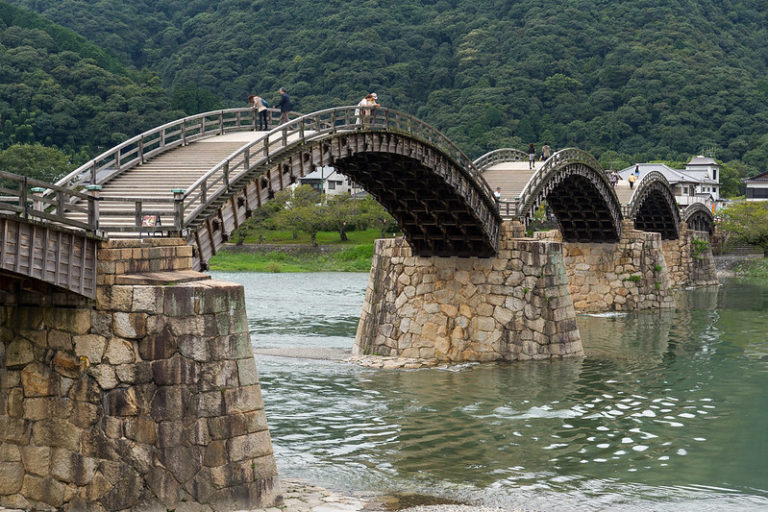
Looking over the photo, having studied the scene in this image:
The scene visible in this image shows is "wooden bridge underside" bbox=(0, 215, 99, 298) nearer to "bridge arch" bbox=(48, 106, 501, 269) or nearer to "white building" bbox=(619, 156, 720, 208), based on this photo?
"bridge arch" bbox=(48, 106, 501, 269)

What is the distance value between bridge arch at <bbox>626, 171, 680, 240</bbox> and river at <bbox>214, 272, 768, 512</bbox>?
18.4 metres

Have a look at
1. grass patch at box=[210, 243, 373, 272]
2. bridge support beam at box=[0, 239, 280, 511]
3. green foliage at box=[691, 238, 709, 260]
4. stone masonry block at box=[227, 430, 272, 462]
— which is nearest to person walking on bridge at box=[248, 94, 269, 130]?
bridge support beam at box=[0, 239, 280, 511]

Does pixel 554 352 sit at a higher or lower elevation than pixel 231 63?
lower

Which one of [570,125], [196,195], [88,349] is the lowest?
[88,349]

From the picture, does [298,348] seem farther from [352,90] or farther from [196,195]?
[352,90]

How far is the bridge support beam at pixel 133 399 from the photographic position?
13.0 m

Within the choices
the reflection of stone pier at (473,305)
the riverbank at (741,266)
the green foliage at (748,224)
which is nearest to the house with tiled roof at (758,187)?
the green foliage at (748,224)

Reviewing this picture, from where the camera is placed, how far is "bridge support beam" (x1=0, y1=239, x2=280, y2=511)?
1295 centimetres

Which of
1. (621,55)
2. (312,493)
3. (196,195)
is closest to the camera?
(312,493)

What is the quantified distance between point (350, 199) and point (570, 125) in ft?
122

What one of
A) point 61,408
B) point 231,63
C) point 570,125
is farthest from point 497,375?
point 231,63

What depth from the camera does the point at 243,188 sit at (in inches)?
735

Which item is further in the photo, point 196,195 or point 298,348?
point 298,348

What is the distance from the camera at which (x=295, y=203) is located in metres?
79.9
